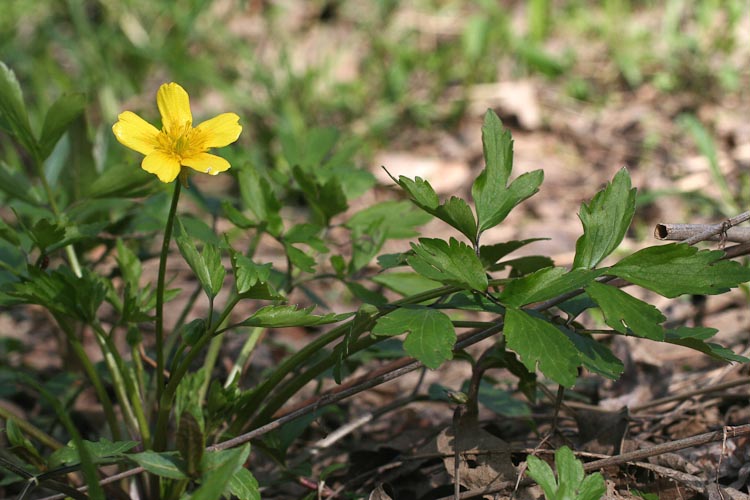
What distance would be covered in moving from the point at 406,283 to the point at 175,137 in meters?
0.58

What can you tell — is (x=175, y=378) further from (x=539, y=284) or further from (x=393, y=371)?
(x=539, y=284)

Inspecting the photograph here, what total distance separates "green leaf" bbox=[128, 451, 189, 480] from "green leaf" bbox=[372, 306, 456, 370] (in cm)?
38

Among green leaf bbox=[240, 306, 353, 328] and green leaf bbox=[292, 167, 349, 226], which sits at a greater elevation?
green leaf bbox=[292, 167, 349, 226]

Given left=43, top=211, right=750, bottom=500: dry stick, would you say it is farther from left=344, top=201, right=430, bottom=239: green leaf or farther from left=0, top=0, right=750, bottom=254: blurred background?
left=0, top=0, right=750, bottom=254: blurred background

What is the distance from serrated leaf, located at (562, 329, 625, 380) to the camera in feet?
3.76

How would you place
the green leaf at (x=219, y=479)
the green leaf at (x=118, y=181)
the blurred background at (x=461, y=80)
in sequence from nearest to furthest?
the green leaf at (x=219, y=479)
the green leaf at (x=118, y=181)
the blurred background at (x=461, y=80)

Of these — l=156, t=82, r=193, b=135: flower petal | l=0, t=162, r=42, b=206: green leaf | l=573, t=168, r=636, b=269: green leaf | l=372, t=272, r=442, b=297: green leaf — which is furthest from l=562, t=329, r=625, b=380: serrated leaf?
l=0, t=162, r=42, b=206: green leaf

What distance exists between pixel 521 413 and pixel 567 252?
1.34 m

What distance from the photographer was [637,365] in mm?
2016

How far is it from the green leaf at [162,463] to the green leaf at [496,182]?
63 centimetres

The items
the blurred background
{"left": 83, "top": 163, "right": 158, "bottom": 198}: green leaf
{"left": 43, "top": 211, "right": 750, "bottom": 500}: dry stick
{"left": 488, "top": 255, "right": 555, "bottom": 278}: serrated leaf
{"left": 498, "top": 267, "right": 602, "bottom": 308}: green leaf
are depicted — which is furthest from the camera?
the blurred background

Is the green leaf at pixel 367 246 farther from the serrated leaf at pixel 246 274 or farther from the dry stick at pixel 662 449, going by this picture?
the dry stick at pixel 662 449

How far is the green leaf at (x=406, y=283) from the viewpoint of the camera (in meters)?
1.54

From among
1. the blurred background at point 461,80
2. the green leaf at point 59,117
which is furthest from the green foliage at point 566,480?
the blurred background at point 461,80
